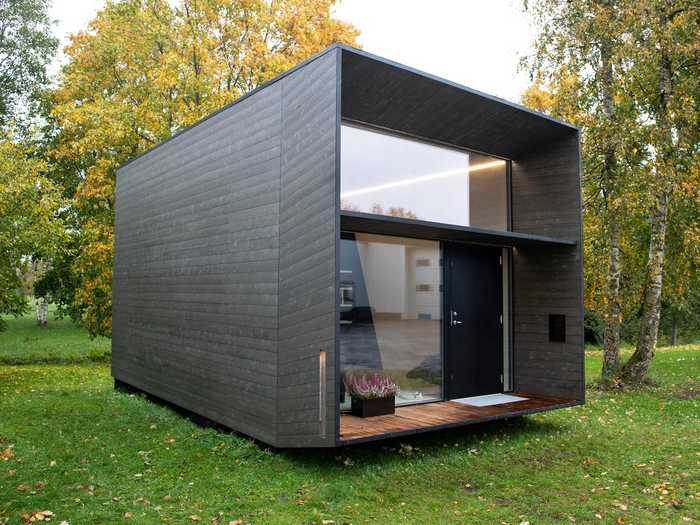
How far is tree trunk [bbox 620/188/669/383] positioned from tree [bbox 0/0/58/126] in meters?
15.4

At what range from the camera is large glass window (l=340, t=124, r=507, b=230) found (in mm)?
5879

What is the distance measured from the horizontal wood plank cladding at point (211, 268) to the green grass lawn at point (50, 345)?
20.0ft

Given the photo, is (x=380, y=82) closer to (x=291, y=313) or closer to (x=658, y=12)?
(x=291, y=313)

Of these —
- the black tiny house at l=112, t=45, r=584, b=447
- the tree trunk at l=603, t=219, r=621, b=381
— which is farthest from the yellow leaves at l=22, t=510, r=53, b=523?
the tree trunk at l=603, t=219, r=621, b=381

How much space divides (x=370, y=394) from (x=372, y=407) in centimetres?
13

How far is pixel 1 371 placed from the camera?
1182cm

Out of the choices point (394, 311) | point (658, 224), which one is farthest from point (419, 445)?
point (658, 224)

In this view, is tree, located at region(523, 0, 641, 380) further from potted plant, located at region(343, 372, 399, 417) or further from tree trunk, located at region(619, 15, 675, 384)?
potted plant, located at region(343, 372, 399, 417)

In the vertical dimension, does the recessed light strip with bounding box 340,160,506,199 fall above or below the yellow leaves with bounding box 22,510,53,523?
above

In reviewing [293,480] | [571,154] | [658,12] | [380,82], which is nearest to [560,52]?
[658,12]

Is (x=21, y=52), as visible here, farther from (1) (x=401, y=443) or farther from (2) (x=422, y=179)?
(1) (x=401, y=443)

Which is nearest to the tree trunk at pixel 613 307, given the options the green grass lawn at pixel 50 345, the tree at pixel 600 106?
the tree at pixel 600 106

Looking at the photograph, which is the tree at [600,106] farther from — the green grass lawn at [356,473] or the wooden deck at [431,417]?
→ the wooden deck at [431,417]

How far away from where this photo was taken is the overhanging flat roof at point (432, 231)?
497 cm
